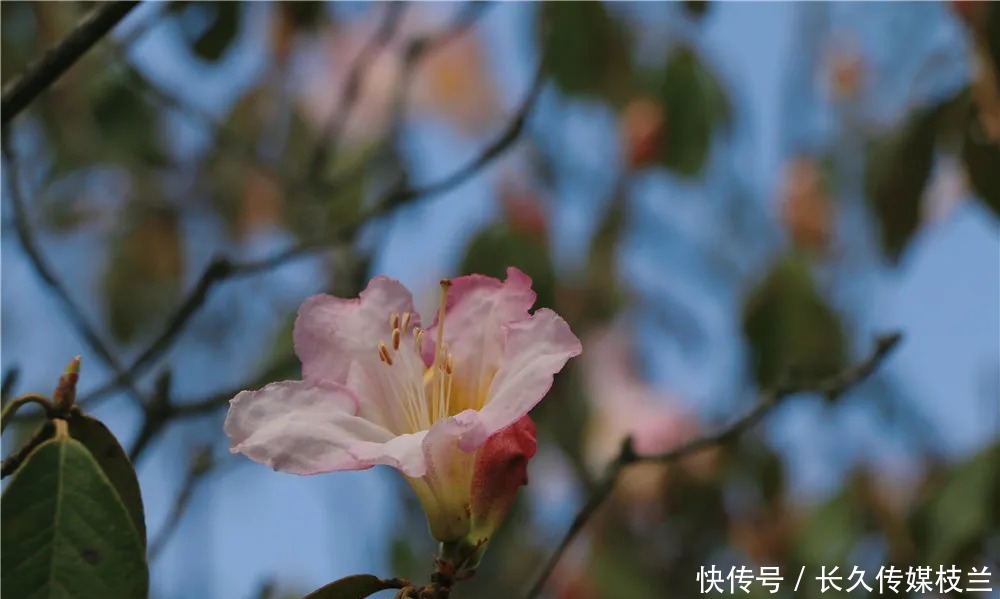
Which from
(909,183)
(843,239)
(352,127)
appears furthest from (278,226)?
(909,183)

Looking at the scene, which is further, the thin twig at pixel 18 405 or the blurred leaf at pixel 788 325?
the blurred leaf at pixel 788 325

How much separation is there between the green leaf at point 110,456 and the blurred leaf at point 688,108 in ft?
4.12

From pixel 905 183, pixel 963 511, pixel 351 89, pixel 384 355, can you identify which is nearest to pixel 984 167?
pixel 905 183

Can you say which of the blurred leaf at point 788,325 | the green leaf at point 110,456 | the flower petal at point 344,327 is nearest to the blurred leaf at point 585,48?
the blurred leaf at point 788,325

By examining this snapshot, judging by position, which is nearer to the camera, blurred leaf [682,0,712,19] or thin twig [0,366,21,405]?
thin twig [0,366,21,405]

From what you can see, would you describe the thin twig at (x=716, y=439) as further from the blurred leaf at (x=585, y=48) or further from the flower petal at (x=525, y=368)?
the blurred leaf at (x=585, y=48)

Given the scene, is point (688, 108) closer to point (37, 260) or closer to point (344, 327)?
point (37, 260)

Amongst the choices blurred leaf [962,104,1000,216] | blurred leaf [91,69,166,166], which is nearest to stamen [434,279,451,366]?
blurred leaf [962,104,1000,216]

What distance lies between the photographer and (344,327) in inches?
26.4

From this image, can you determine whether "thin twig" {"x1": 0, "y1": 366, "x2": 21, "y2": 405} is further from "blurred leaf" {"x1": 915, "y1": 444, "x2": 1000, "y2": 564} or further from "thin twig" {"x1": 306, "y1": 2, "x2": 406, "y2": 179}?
"blurred leaf" {"x1": 915, "y1": 444, "x2": 1000, "y2": 564}

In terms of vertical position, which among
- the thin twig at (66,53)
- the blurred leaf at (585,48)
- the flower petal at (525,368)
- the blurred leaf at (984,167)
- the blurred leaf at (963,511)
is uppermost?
the thin twig at (66,53)

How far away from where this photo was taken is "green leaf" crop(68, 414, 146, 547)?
572mm

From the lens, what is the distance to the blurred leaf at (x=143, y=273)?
1817 millimetres

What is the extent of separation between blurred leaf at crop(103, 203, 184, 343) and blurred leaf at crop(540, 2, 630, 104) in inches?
30.5
